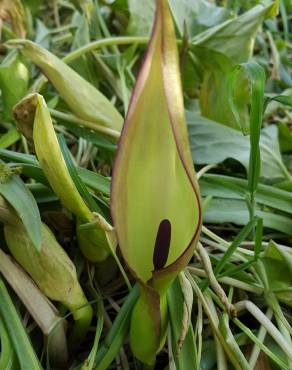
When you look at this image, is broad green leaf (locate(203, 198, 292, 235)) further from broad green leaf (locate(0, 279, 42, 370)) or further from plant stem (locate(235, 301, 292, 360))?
broad green leaf (locate(0, 279, 42, 370))

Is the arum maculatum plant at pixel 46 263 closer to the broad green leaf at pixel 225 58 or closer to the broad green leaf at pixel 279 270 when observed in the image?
the broad green leaf at pixel 279 270

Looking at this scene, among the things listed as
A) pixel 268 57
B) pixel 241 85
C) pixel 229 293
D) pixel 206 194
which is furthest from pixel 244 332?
pixel 268 57

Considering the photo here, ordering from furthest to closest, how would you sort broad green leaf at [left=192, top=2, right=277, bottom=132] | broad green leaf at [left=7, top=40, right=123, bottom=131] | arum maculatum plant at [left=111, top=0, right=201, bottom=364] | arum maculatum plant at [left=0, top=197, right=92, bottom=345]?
broad green leaf at [left=192, top=2, right=277, bottom=132] → broad green leaf at [left=7, top=40, right=123, bottom=131] → arum maculatum plant at [left=0, top=197, right=92, bottom=345] → arum maculatum plant at [left=111, top=0, right=201, bottom=364]

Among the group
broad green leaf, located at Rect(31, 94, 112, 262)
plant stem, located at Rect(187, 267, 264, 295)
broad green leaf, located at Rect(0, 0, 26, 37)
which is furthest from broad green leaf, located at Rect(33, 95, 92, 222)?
broad green leaf, located at Rect(0, 0, 26, 37)

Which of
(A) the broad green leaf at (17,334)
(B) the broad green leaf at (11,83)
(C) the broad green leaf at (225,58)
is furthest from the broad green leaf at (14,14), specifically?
(A) the broad green leaf at (17,334)

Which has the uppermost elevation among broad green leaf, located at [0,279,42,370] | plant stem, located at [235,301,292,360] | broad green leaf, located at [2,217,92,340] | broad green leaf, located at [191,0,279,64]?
broad green leaf, located at [191,0,279,64]

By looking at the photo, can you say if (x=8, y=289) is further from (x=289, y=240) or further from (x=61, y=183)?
(x=289, y=240)
